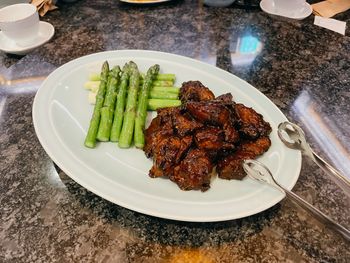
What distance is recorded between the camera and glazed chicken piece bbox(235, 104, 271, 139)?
1265mm

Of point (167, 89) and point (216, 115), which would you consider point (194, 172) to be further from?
point (167, 89)

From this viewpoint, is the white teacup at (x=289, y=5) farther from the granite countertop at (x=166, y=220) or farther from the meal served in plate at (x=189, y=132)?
the meal served in plate at (x=189, y=132)

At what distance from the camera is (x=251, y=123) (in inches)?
50.7

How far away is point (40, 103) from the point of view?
145cm

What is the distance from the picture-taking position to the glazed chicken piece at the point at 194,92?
4.72ft

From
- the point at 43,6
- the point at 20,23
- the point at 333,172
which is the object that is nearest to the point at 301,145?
the point at 333,172

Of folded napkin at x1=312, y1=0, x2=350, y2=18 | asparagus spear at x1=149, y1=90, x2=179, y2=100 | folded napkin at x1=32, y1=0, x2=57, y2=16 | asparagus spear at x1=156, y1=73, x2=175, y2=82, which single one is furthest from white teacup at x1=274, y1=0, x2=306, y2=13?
folded napkin at x1=32, y1=0, x2=57, y2=16

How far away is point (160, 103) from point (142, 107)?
92mm

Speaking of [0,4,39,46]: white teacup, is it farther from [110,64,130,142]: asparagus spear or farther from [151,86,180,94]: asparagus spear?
[151,86,180,94]: asparagus spear

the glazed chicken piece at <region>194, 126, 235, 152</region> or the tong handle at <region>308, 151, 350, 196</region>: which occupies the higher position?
the glazed chicken piece at <region>194, 126, 235, 152</region>

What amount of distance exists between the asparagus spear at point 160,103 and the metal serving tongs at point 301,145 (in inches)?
18.6

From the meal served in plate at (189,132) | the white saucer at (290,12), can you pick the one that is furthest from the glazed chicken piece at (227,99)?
the white saucer at (290,12)

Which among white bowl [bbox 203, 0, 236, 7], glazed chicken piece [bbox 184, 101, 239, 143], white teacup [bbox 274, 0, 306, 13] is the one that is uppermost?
glazed chicken piece [bbox 184, 101, 239, 143]

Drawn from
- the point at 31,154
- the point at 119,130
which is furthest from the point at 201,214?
the point at 31,154
